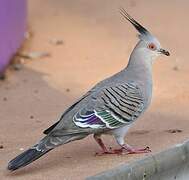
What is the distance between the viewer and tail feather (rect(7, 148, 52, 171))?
5.52 metres

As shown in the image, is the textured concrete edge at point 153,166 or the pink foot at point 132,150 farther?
the pink foot at point 132,150

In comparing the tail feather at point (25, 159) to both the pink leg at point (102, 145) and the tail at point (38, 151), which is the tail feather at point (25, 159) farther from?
the pink leg at point (102, 145)

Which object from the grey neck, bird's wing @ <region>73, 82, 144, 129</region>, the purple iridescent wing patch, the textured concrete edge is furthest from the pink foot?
the grey neck

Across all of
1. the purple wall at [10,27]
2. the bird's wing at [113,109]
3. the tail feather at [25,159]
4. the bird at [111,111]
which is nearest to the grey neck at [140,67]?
the bird at [111,111]

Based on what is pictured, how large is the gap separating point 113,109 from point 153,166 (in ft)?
2.76

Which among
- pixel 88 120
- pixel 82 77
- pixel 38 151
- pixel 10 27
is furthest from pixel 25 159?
pixel 10 27

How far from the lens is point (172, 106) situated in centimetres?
807

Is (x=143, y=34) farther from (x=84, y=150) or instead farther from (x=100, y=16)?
(x=100, y=16)

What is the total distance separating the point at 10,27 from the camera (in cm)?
1020

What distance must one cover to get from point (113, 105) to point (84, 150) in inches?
25.4

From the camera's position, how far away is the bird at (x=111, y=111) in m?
5.73

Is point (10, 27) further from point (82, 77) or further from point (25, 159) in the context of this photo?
point (25, 159)

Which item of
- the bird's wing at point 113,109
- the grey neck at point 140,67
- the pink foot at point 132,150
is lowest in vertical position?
the pink foot at point 132,150

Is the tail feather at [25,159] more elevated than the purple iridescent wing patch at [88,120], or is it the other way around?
the purple iridescent wing patch at [88,120]
